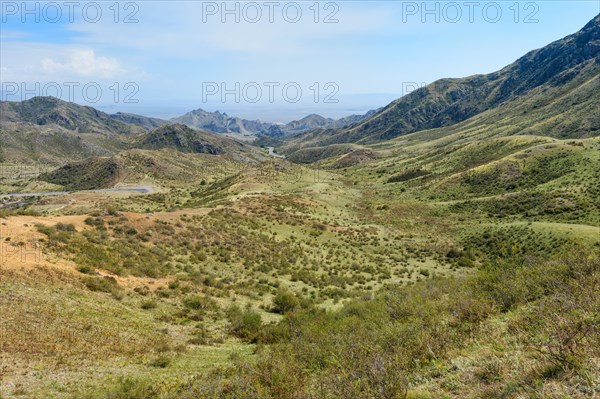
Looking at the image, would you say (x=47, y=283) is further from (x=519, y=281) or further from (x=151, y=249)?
(x=519, y=281)

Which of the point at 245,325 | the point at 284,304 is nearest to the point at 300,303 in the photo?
the point at 284,304

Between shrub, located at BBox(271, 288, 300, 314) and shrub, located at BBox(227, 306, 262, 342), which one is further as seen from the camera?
shrub, located at BBox(271, 288, 300, 314)

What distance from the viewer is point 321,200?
70938mm

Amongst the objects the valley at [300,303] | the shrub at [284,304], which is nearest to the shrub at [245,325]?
the valley at [300,303]

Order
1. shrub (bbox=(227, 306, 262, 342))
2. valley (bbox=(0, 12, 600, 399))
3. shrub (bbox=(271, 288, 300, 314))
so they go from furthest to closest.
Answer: shrub (bbox=(271, 288, 300, 314)) → shrub (bbox=(227, 306, 262, 342)) → valley (bbox=(0, 12, 600, 399))

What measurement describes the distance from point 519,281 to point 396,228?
41619 millimetres

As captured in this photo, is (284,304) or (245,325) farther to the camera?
(284,304)

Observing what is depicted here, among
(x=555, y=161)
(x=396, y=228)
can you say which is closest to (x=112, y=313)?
(x=396, y=228)

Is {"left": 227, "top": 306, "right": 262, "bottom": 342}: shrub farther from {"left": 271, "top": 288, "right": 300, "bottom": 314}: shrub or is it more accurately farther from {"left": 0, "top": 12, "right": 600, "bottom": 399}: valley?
{"left": 271, "top": 288, "right": 300, "bottom": 314}: shrub

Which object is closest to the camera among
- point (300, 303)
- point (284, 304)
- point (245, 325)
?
point (245, 325)

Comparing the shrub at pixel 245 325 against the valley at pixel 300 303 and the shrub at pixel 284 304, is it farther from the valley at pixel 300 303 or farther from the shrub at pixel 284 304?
the shrub at pixel 284 304

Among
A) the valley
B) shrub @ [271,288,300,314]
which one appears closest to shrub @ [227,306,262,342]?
the valley

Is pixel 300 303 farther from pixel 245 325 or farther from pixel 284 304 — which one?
pixel 245 325

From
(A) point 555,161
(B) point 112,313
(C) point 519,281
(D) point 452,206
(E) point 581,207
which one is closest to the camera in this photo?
(C) point 519,281
